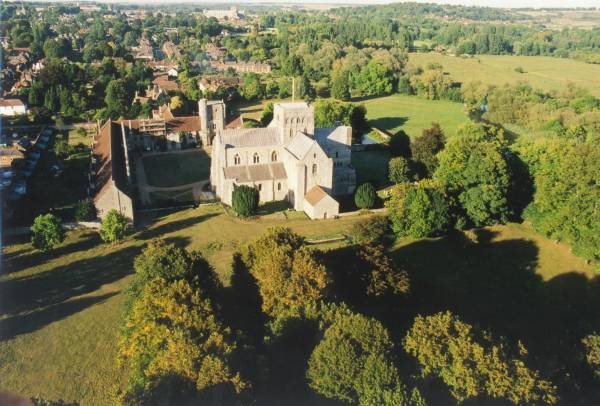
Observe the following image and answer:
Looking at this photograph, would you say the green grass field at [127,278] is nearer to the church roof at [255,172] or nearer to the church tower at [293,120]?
the church roof at [255,172]

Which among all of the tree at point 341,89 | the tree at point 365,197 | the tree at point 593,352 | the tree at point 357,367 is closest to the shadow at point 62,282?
the tree at point 357,367

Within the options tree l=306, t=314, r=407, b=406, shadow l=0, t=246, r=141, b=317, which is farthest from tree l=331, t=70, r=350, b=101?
tree l=306, t=314, r=407, b=406

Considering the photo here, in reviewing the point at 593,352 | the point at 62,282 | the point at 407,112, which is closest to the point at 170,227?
the point at 62,282

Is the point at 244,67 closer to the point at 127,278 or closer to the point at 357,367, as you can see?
the point at 127,278

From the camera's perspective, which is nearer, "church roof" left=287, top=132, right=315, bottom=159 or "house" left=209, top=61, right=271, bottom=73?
"church roof" left=287, top=132, right=315, bottom=159

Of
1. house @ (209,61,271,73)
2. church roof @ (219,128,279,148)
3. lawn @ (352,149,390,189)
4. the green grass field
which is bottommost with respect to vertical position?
the green grass field

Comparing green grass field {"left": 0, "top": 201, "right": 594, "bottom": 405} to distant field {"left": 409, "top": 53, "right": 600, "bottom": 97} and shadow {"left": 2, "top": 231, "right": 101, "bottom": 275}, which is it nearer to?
shadow {"left": 2, "top": 231, "right": 101, "bottom": 275}

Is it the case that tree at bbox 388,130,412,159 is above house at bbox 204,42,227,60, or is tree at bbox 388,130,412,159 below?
below

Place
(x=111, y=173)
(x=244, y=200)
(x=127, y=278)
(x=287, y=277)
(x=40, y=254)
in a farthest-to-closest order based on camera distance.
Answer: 1. (x=111, y=173)
2. (x=244, y=200)
3. (x=40, y=254)
4. (x=127, y=278)
5. (x=287, y=277)
